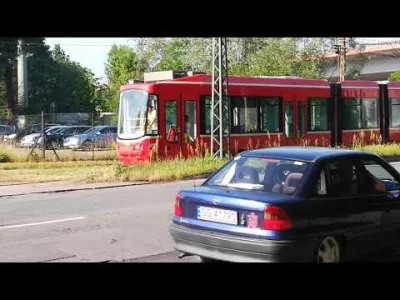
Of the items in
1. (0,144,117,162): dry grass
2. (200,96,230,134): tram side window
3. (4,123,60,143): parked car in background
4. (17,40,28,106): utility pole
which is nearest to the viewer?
(200,96,230,134): tram side window

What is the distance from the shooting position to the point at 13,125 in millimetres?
37281

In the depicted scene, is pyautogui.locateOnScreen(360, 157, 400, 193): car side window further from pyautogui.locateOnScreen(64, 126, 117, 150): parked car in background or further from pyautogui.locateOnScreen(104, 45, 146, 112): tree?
pyautogui.locateOnScreen(104, 45, 146, 112): tree

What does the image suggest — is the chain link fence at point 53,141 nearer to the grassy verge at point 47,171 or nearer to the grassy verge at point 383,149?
the grassy verge at point 47,171

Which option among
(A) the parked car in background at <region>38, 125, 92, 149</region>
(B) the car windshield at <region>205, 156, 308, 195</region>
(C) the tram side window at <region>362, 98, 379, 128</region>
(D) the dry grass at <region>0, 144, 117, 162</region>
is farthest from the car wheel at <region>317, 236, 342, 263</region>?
(A) the parked car in background at <region>38, 125, 92, 149</region>

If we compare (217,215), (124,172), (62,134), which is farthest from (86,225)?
→ (62,134)

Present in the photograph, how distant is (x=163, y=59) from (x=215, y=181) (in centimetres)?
5346

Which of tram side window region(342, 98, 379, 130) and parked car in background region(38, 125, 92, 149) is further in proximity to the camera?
parked car in background region(38, 125, 92, 149)

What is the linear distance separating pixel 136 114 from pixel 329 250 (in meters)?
15.0

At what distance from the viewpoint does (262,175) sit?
6824mm

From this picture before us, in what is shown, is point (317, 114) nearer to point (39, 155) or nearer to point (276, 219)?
point (39, 155)

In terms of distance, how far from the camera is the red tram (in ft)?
68.0

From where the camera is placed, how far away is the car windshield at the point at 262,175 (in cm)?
660
